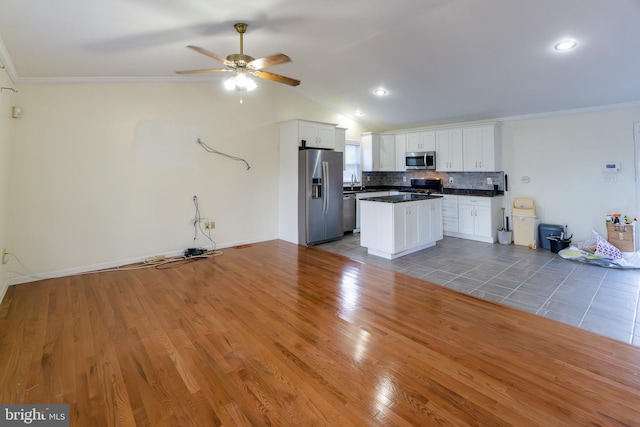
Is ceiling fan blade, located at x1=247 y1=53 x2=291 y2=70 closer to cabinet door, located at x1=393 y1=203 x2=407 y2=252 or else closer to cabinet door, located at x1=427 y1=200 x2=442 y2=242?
cabinet door, located at x1=393 y1=203 x2=407 y2=252

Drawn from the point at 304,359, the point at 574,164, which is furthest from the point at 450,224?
the point at 304,359

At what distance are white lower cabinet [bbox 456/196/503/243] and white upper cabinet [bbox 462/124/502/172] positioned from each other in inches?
26.1

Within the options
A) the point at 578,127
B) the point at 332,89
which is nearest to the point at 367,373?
the point at 332,89

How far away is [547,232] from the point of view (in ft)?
17.1

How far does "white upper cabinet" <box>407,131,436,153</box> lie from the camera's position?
263 inches

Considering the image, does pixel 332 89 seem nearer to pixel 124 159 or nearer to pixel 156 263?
pixel 124 159

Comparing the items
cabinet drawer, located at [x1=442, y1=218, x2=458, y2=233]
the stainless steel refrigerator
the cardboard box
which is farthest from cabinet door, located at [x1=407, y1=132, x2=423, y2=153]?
the cardboard box

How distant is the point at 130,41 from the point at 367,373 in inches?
152

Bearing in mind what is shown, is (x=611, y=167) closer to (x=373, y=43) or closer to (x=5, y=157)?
(x=373, y=43)

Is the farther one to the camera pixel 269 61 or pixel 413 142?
pixel 413 142

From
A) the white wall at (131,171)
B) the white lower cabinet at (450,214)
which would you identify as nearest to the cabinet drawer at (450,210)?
the white lower cabinet at (450,214)

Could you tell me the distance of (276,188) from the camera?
6117mm

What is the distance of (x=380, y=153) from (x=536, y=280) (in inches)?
183

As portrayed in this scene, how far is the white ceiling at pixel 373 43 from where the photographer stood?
2.74 m
